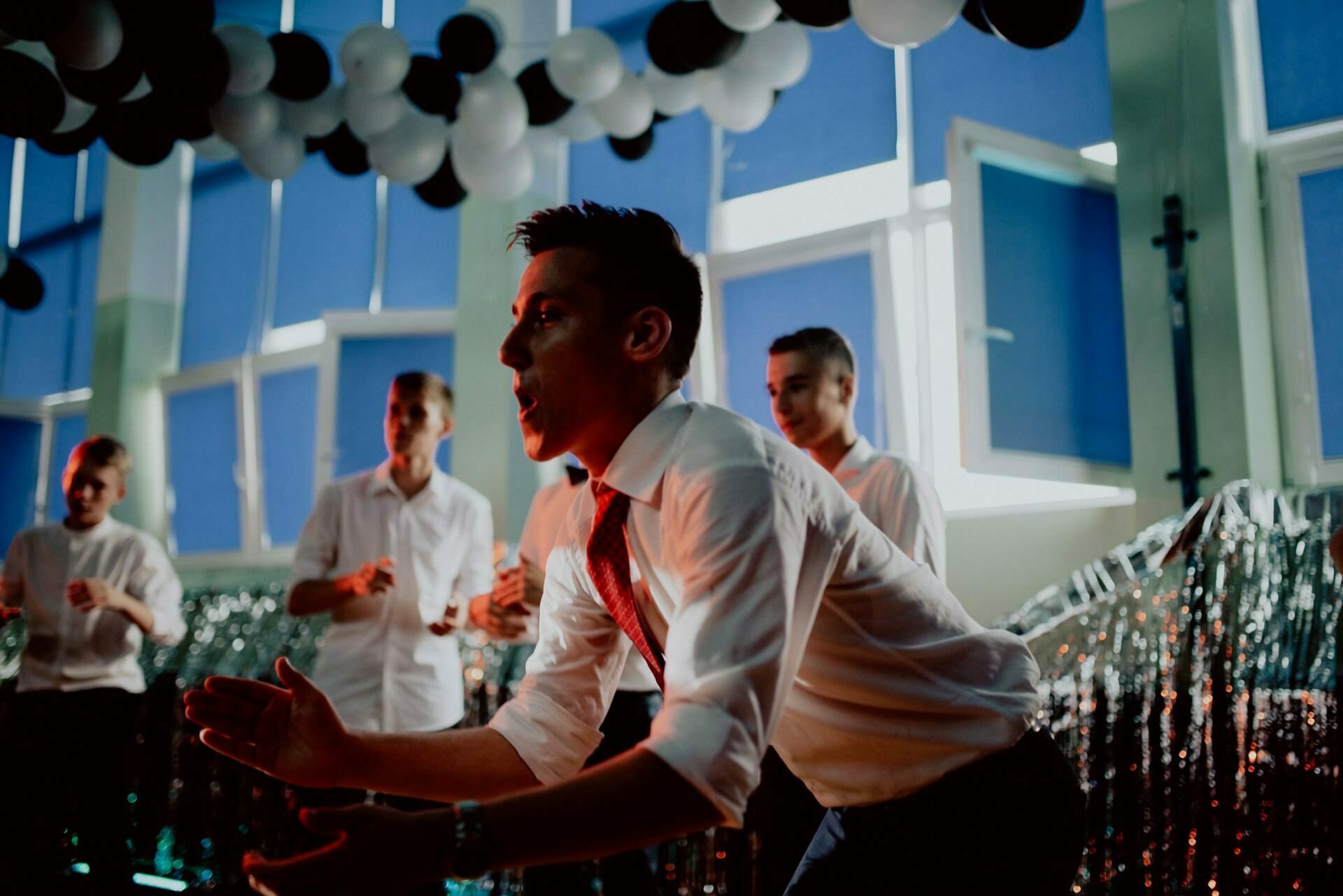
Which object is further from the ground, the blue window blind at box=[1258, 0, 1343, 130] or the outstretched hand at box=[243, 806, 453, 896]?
the blue window blind at box=[1258, 0, 1343, 130]

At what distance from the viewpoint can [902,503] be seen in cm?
267

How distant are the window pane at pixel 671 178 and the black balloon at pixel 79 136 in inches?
71.2

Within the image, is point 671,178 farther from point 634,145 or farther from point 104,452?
point 104,452

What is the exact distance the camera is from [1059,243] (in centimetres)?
362

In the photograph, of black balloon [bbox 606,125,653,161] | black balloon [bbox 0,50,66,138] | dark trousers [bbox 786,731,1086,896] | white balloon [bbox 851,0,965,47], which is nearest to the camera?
dark trousers [bbox 786,731,1086,896]

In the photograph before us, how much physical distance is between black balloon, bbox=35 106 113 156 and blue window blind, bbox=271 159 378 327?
2.13 m

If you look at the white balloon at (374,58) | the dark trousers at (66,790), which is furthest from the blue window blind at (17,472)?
the white balloon at (374,58)

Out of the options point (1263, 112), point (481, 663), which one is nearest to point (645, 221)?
point (1263, 112)

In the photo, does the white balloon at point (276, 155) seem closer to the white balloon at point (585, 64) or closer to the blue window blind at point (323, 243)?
the white balloon at point (585, 64)

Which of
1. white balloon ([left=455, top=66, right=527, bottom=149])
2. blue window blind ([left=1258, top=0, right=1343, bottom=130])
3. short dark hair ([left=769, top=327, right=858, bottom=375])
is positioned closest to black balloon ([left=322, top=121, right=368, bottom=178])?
white balloon ([left=455, top=66, right=527, bottom=149])

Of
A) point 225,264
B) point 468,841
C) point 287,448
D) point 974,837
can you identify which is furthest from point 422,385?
point 225,264

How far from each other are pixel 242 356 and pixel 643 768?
19.9 ft

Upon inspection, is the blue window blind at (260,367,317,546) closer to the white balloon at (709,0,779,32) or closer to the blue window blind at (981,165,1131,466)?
the white balloon at (709,0,779,32)

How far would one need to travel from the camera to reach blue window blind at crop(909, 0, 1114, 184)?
12.7ft
